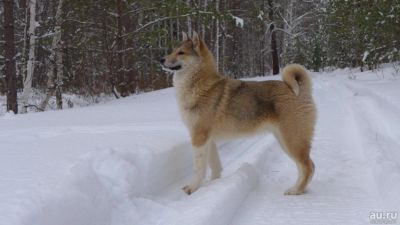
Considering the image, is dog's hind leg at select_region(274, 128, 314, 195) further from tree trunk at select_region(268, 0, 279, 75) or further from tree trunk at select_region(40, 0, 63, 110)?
tree trunk at select_region(268, 0, 279, 75)

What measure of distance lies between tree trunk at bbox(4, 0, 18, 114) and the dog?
782cm

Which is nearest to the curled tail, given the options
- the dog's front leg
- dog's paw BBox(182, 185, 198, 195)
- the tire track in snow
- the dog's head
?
the dog's head

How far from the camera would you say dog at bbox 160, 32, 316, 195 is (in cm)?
446

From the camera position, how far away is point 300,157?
4453 millimetres

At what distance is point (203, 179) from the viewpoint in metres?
4.71

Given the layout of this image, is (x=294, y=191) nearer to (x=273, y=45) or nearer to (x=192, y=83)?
(x=192, y=83)

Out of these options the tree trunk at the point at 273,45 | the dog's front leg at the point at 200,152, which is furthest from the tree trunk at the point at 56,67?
the tree trunk at the point at 273,45

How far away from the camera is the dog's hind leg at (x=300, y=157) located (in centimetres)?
443

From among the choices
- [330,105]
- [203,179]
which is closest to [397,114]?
[330,105]

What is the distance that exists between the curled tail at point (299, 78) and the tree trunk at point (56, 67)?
32.0ft

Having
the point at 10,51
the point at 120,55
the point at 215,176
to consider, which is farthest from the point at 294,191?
the point at 120,55

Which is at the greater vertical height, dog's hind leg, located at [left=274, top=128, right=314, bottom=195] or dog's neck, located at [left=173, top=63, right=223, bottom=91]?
dog's neck, located at [left=173, top=63, right=223, bottom=91]

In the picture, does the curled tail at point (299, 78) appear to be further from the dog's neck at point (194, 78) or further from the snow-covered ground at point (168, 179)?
the snow-covered ground at point (168, 179)

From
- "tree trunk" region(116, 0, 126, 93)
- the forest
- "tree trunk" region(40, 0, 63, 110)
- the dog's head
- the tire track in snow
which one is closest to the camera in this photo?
the tire track in snow
